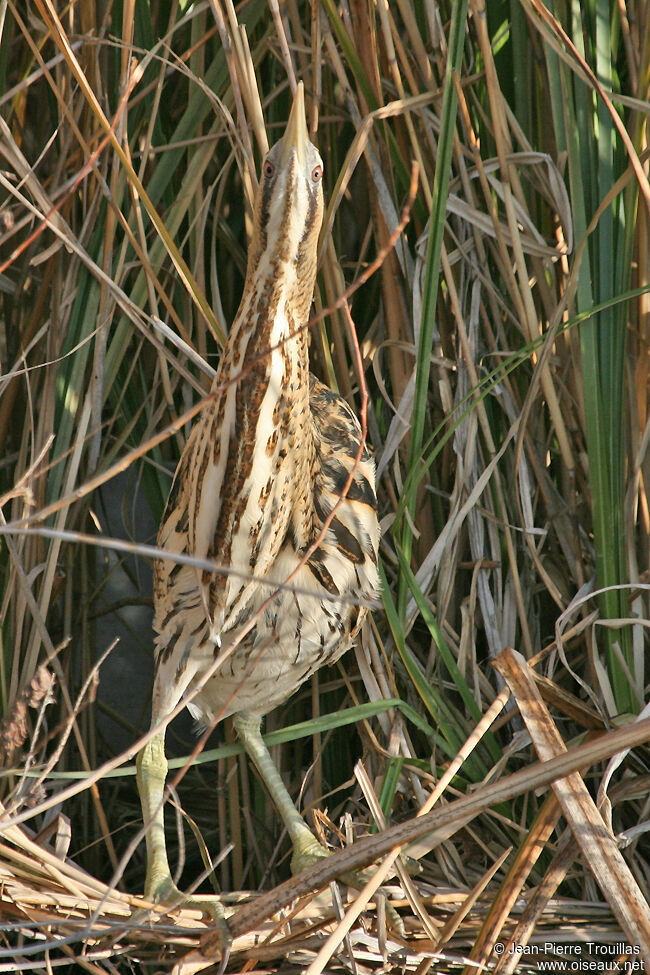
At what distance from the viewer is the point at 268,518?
3.89 ft

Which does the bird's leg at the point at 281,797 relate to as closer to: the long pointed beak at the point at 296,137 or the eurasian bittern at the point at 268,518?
the eurasian bittern at the point at 268,518

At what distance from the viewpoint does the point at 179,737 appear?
1.87 m

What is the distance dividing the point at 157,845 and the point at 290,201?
93cm

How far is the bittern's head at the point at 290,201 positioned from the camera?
0.99 m

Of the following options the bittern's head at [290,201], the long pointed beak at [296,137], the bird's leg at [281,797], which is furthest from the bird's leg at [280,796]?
the long pointed beak at [296,137]

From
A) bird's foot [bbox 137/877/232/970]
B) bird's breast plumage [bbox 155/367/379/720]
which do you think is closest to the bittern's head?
bird's breast plumage [bbox 155/367/379/720]

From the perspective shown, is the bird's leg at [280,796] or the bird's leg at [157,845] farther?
the bird's leg at [280,796]

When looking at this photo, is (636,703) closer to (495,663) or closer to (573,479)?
(495,663)

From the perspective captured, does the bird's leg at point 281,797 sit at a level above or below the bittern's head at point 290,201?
below

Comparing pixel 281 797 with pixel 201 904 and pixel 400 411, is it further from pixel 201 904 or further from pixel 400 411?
pixel 400 411

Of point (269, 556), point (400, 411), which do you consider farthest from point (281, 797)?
point (400, 411)

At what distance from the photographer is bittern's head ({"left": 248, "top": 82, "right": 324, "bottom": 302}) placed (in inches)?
39.0

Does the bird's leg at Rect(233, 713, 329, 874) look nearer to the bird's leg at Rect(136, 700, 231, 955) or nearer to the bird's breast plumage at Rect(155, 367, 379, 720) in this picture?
the bird's breast plumage at Rect(155, 367, 379, 720)

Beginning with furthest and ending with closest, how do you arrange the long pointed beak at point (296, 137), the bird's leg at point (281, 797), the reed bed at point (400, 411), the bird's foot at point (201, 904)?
the bird's leg at point (281, 797) < the reed bed at point (400, 411) < the bird's foot at point (201, 904) < the long pointed beak at point (296, 137)
